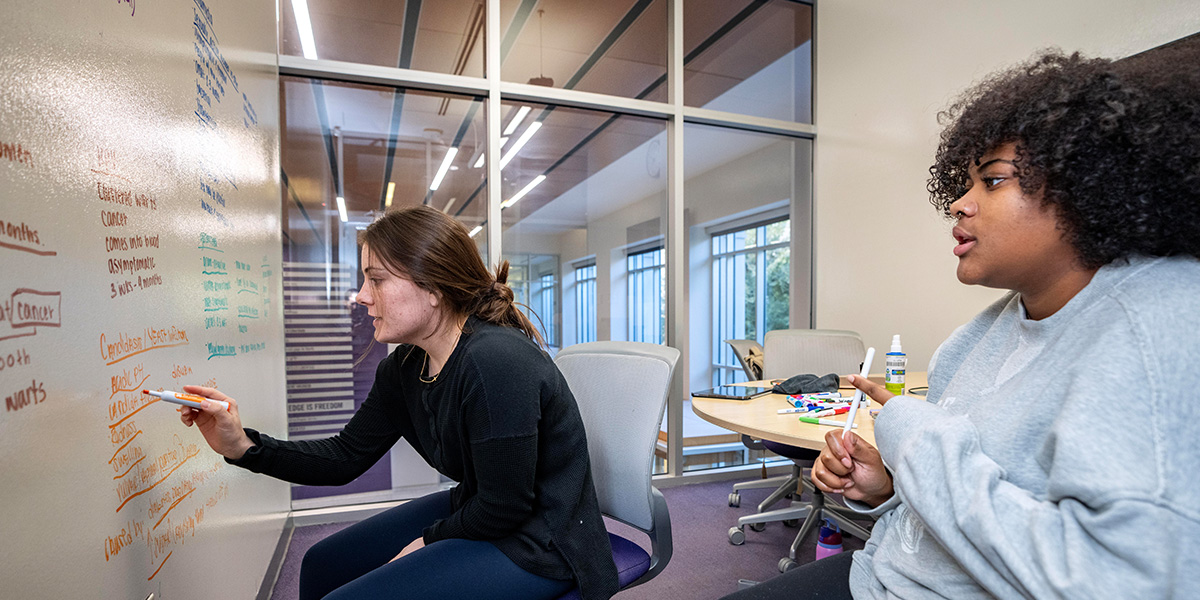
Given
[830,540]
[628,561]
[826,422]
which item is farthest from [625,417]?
[830,540]

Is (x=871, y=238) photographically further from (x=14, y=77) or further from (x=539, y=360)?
(x=14, y=77)

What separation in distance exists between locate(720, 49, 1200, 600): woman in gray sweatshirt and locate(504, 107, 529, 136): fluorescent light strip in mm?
2501

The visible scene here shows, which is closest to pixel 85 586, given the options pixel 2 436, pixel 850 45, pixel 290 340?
pixel 2 436

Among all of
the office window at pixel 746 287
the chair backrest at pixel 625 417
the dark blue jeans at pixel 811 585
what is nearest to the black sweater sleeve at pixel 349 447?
the chair backrest at pixel 625 417

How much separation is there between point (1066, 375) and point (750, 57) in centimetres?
338

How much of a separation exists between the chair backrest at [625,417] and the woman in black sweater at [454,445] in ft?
0.49

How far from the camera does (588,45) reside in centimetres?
324

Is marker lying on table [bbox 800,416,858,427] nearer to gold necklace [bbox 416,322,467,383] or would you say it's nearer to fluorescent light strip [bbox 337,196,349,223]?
gold necklace [bbox 416,322,467,383]

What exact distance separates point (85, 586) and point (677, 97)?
3206mm

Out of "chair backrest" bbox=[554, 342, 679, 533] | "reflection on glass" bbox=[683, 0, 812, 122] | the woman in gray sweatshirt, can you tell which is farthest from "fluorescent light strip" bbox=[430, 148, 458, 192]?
the woman in gray sweatshirt

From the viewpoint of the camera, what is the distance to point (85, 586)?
0.78m

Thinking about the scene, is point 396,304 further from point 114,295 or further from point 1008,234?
point 1008,234

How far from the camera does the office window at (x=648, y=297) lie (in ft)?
11.2

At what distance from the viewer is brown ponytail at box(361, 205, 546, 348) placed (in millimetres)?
1231
